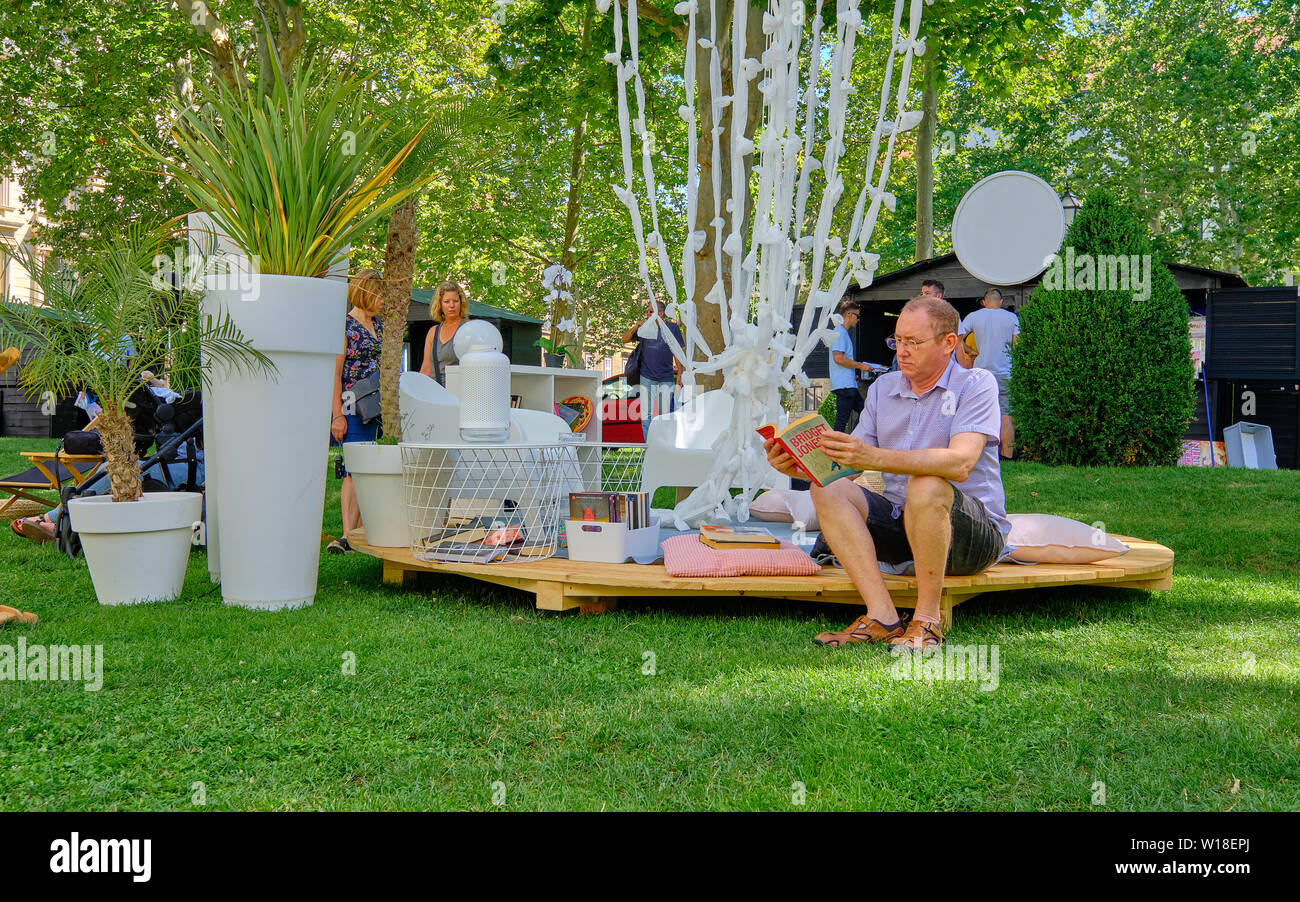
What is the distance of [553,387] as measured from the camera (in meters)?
7.56

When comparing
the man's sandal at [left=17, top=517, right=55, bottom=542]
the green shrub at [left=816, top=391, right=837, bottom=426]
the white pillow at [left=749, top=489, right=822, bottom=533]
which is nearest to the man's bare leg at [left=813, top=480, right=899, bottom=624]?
the white pillow at [left=749, top=489, right=822, bottom=533]

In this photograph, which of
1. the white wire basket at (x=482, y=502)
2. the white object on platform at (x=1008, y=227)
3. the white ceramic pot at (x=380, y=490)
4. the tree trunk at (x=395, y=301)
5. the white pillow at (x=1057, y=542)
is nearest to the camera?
the white pillow at (x=1057, y=542)

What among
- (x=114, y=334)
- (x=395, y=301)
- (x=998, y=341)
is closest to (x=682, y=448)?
(x=395, y=301)

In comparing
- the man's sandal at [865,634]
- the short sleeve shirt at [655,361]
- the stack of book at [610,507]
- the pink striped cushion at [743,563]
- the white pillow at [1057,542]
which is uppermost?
the short sleeve shirt at [655,361]

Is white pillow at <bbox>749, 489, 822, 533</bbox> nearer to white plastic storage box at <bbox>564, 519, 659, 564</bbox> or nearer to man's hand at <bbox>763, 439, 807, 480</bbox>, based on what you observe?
white plastic storage box at <bbox>564, 519, 659, 564</bbox>

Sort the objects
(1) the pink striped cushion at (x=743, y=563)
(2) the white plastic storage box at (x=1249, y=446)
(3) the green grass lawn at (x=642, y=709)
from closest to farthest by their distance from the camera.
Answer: (3) the green grass lawn at (x=642, y=709)
(1) the pink striped cushion at (x=743, y=563)
(2) the white plastic storage box at (x=1249, y=446)

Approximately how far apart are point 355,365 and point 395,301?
77 cm

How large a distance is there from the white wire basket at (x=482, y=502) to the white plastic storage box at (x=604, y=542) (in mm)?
190

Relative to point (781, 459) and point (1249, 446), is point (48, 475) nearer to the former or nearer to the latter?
point (781, 459)

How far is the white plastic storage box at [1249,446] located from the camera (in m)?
11.1

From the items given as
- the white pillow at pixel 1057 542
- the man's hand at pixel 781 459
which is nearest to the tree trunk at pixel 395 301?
the man's hand at pixel 781 459

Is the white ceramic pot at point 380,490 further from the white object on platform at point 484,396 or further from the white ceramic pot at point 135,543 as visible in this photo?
the white ceramic pot at point 135,543
